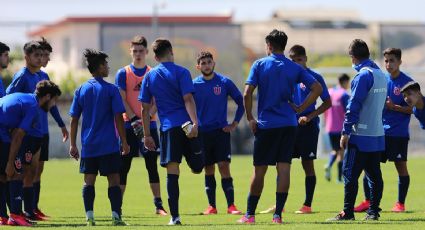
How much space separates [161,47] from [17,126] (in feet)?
6.80

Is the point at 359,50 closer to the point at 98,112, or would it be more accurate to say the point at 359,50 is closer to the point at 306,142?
the point at 306,142

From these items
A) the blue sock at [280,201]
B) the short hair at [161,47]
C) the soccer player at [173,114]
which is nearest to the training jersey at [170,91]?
the soccer player at [173,114]

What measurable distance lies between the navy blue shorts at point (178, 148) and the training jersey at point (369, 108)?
1.87 m

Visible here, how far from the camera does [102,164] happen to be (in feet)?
47.8

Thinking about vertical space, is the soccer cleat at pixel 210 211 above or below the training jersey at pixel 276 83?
below

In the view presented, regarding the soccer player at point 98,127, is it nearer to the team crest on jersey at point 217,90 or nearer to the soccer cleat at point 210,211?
the soccer cleat at point 210,211

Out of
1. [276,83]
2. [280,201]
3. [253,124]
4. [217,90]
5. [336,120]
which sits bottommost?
[280,201]

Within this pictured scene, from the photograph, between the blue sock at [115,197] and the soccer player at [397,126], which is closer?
the blue sock at [115,197]

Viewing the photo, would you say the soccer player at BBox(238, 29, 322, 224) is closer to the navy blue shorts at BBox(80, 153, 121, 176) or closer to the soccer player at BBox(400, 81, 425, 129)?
the soccer player at BBox(400, 81, 425, 129)

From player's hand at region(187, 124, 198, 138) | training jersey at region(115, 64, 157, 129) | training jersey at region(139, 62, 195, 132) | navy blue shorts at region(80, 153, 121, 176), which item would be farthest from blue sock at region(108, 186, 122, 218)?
training jersey at region(115, 64, 157, 129)

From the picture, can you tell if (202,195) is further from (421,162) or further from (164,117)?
(421,162)

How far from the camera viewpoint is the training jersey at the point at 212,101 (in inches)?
688

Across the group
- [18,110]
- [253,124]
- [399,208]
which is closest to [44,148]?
[18,110]

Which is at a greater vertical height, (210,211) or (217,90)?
(217,90)
